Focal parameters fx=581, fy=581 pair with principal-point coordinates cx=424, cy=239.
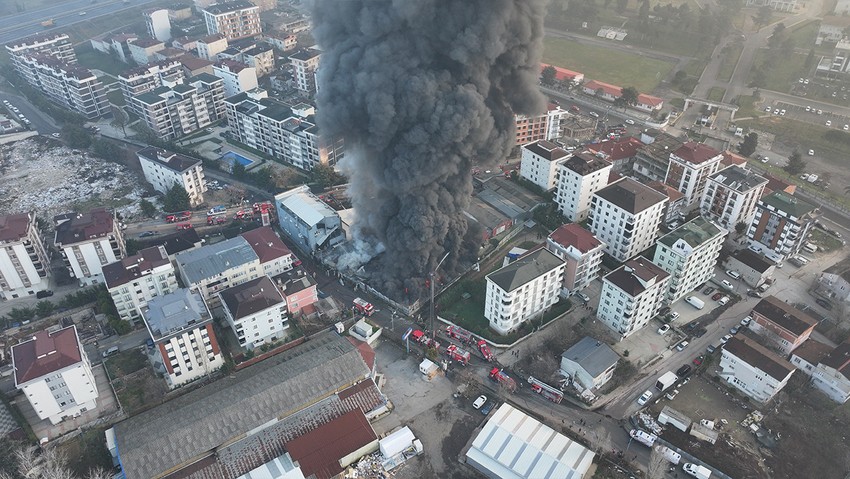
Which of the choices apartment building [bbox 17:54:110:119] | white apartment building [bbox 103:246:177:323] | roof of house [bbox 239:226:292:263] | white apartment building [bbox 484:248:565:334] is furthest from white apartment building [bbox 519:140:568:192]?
apartment building [bbox 17:54:110:119]

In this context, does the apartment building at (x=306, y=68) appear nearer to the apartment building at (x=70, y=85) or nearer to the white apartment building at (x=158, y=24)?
the apartment building at (x=70, y=85)

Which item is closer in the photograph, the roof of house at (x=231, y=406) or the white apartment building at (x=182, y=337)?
the roof of house at (x=231, y=406)

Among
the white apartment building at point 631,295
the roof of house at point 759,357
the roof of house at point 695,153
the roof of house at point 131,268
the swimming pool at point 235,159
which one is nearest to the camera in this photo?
the roof of house at point 759,357

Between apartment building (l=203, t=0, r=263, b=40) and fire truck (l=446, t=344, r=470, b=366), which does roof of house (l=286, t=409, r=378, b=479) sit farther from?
apartment building (l=203, t=0, r=263, b=40)

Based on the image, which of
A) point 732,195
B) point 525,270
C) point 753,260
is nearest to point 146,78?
point 525,270

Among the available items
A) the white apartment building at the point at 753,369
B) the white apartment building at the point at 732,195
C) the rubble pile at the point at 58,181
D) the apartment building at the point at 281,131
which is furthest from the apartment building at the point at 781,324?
the rubble pile at the point at 58,181

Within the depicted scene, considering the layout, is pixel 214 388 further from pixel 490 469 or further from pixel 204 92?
pixel 204 92
